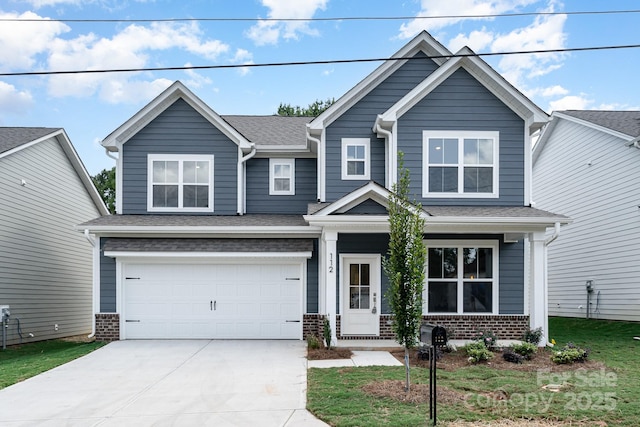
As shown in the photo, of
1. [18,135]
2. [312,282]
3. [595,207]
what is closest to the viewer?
[312,282]

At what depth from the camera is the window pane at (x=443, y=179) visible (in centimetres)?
1436

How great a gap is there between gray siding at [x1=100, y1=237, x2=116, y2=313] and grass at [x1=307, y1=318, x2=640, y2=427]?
6793 mm

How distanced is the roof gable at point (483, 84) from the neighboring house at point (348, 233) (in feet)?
0.12

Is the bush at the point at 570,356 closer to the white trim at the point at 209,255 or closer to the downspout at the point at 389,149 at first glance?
the downspout at the point at 389,149

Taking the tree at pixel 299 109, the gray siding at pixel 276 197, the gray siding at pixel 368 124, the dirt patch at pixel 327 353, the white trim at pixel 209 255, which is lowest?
the dirt patch at pixel 327 353

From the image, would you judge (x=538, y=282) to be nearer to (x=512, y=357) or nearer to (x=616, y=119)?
(x=512, y=357)

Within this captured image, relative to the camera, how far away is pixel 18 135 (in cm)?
1742

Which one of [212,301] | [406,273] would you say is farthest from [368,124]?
[406,273]

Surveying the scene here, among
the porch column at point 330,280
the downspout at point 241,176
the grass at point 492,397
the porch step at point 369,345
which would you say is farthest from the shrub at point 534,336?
the downspout at point 241,176

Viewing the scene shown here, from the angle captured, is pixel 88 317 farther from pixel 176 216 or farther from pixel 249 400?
pixel 249 400

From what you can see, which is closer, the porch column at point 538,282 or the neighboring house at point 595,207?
the porch column at point 538,282

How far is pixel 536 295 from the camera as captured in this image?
13109mm

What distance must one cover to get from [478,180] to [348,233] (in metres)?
3.57

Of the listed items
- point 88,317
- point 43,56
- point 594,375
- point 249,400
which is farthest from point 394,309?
point 43,56
